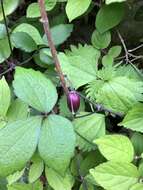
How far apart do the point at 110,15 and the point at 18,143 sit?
38cm

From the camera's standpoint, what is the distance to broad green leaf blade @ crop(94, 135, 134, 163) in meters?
0.74

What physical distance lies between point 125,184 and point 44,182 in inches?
9.2

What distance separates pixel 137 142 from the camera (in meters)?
0.80

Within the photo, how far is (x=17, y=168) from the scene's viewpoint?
0.71m

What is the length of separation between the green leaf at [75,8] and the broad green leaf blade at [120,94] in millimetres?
187

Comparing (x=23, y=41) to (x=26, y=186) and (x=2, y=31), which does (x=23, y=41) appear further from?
(x=26, y=186)

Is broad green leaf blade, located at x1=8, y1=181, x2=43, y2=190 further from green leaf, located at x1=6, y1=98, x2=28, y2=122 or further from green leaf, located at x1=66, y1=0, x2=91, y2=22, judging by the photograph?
green leaf, located at x1=66, y1=0, x2=91, y2=22

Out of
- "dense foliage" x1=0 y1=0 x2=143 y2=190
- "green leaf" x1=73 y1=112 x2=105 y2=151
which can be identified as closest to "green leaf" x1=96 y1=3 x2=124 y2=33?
"dense foliage" x1=0 y1=0 x2=143 y2=190

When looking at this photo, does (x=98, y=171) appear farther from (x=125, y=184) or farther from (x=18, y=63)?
(x=18, y=63)

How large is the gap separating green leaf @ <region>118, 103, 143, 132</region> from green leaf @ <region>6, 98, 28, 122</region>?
0.19 metres

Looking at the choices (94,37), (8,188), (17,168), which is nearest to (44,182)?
(8,188)

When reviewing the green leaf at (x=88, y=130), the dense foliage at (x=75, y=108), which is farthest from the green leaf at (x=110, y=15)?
the green leaf at (x=88, y=130)

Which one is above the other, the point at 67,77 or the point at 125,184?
the point at 67,77

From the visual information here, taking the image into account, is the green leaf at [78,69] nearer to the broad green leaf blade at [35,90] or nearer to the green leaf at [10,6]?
the broad green leaf blade at [35,90]
